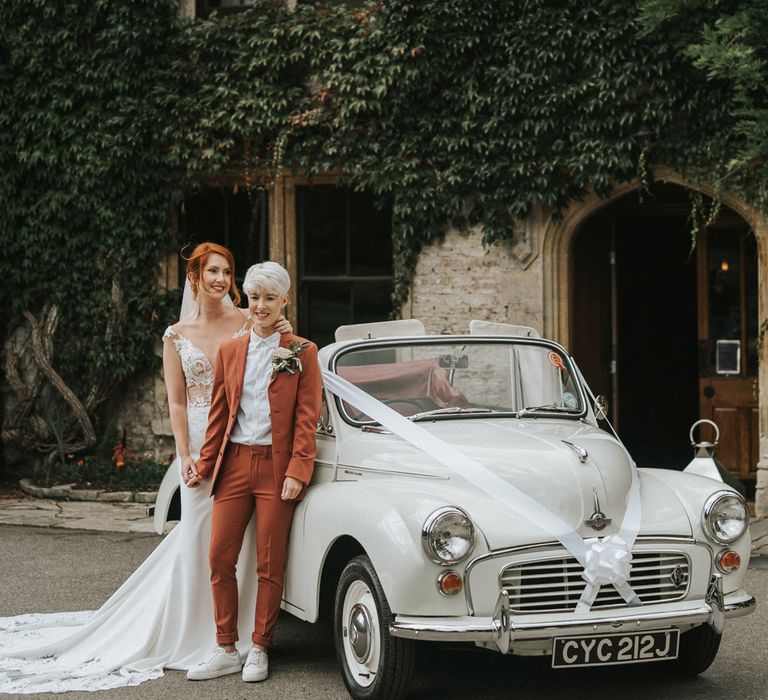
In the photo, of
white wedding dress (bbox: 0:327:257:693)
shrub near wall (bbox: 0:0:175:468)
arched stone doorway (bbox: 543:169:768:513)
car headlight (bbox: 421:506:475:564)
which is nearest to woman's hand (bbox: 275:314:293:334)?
white wedding dress (bbox: 0:327:257:693)

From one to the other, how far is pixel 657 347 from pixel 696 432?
7.27ft

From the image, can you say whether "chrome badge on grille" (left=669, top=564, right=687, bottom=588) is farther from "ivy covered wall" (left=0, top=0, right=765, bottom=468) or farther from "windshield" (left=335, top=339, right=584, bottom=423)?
"ivy covered wall" (left=0, top=0, right=765, bottom=468)

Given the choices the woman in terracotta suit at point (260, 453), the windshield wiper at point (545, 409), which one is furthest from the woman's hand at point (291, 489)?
the windshield wiper at point (545, 409)

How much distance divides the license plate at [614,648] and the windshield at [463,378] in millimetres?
1470

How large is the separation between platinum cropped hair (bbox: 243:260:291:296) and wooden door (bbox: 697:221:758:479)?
6.88 metres

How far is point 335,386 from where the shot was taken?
5762 millimetres

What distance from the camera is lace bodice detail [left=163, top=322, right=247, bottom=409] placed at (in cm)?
596

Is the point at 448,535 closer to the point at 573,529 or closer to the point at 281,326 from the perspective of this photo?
the point at 573,529

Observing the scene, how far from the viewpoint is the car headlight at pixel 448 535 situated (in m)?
4.55

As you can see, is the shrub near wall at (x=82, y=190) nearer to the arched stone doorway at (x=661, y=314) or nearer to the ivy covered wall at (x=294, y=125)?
the ivy covered wall at (x=294, y=125)

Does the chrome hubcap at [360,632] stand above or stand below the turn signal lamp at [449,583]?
below

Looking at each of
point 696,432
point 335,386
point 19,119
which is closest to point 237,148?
point 19,119

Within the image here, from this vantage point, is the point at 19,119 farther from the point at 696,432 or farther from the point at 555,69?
the point at 696,432

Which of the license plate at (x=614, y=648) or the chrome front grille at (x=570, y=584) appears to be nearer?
the license plate at (x=614, y=648)
